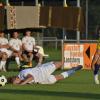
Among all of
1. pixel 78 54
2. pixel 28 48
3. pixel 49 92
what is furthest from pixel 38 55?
pixel 49 92

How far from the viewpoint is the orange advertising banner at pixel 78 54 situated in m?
25.4

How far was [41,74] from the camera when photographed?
1647cm

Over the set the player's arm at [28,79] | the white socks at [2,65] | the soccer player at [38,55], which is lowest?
the white socks at [2,65]

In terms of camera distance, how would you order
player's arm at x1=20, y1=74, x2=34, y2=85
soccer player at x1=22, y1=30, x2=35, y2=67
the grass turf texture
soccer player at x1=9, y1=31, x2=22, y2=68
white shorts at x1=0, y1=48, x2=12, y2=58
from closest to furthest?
the grass turf texture → player's arm at x1=20, y1=74, x2=34, y2=85 → white shorts at x1=0, y1=48, x2=12, y2=58 → soccer player at x1=9, y1=31, x2=22, y2=68 → soccer player at x1=22, y1=30, x2=35, y2=67

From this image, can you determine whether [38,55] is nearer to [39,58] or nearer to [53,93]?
[39,58]

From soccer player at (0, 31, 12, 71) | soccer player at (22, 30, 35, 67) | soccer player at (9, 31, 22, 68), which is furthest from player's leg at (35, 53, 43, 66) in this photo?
soccer player at (0, 31, 12, 71)

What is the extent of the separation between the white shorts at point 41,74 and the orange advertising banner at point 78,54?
859cm

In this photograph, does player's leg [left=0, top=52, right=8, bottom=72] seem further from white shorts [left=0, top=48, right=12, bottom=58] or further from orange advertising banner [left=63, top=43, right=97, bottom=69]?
Result: orange advertising banner [left=63, top=43, right=97, bottom=69]

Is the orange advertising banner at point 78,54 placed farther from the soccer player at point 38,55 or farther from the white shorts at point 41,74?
the white shorts at point 41,74

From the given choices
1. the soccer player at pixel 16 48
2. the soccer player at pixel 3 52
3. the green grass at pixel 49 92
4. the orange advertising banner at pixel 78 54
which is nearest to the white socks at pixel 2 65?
the soccer player at pixel 3 52

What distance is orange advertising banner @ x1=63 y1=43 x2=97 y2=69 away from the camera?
25.4 meters

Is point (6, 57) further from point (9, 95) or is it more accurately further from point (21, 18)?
point (9, 95)

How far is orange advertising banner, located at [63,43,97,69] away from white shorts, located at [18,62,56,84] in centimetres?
859

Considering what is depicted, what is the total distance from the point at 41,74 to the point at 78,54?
9388 mm
